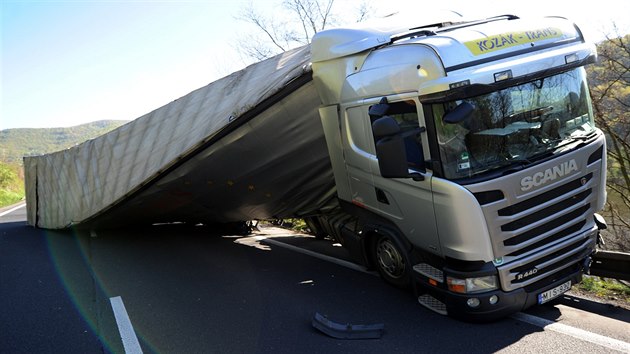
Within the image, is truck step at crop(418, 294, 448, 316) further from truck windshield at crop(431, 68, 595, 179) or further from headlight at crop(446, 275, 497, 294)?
truck windshield at crop(431, 68, 595, 179)

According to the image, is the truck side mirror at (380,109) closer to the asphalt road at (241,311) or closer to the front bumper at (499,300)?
the front bumper at (499,300)

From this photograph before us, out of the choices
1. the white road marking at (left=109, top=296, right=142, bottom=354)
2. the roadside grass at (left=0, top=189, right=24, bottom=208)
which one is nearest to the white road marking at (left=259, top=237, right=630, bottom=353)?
the white road marking at (left=109, top=296, right=142, bottom=354)

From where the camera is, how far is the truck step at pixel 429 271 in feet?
14.9

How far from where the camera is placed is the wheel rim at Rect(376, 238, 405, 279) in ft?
17.4

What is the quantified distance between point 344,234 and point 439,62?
→ 3.06 meters

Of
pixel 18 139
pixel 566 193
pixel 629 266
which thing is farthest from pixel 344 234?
pixel 18 139

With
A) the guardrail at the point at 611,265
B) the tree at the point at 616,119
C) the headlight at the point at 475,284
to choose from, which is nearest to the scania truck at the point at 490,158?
the headlight at the point at 475,284

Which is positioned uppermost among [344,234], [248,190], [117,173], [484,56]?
[484,56]

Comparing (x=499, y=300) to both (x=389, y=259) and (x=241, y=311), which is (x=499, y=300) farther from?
(x=241, y=311)

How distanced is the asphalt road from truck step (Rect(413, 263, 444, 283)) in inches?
18.7

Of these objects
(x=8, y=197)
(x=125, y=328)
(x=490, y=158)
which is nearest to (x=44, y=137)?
(x=8, y=197)

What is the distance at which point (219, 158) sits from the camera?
744cm

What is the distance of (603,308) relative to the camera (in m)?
4.78

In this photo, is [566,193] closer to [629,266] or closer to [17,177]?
[629,266]
